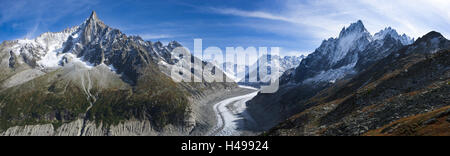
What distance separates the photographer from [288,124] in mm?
75000
